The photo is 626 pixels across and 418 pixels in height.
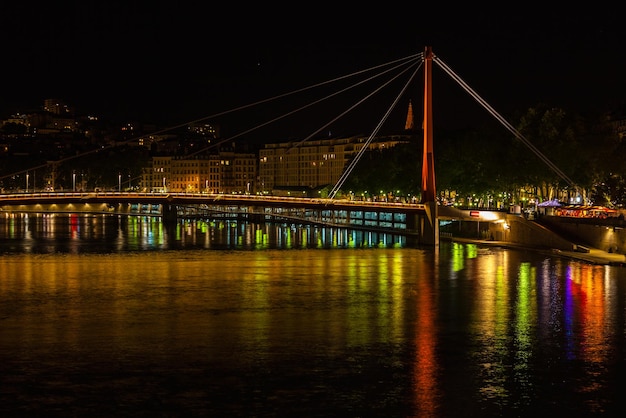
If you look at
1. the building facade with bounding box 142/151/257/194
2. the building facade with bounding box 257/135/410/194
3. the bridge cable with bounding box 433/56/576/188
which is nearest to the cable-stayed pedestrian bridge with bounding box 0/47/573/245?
the bridge cable with bounding box 433/56/576/188

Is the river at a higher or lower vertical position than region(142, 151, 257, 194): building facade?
lower

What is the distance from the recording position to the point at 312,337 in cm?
2519

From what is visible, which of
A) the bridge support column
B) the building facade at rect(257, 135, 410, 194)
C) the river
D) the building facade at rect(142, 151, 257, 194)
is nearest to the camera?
the river

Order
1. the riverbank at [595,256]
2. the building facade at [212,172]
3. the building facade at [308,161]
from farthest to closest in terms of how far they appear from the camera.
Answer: the building facade at [212,172] < the building facade at [308,161] < the riverbank at [595,256]

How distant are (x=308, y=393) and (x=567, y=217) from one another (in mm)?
30941

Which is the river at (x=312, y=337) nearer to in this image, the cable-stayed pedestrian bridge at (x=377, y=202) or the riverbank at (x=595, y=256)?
the riverbank at (x=595, y=256)

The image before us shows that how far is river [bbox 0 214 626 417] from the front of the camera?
19266mm

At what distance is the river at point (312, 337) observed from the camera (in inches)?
758

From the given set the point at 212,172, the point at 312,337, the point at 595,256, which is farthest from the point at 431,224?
the point at 212,172

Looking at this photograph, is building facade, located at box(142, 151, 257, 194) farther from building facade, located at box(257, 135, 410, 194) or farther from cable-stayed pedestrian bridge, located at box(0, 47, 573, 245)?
cable-stayed pedestrian bridge, located at box(0, 47, 573, 245)

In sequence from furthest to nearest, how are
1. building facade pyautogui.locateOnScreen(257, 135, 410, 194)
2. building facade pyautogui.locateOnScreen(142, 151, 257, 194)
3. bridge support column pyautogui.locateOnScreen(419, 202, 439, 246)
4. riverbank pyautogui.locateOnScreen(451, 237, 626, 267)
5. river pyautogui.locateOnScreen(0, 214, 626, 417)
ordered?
building facade pyautogui.locateOnScreen(142, 151, 257, 194)
building facade pyautogui.locateOnScreen(257, 135, 410, 194)
bridge support column pyautogui.locateOnScreen(419, 202, 439, 246)
riverbank pyautogui.locateOnScreen(451, 237, 626, 267)
river pyautogui.locateOnScreen(0, 214, 626, 417)

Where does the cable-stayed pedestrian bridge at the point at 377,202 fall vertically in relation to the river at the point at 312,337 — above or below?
above

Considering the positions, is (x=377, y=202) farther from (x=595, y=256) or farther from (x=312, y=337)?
(x=312, y=337)

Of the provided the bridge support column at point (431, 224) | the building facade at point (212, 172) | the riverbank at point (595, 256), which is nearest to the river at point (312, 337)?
the riverbank at point (595, 256)
